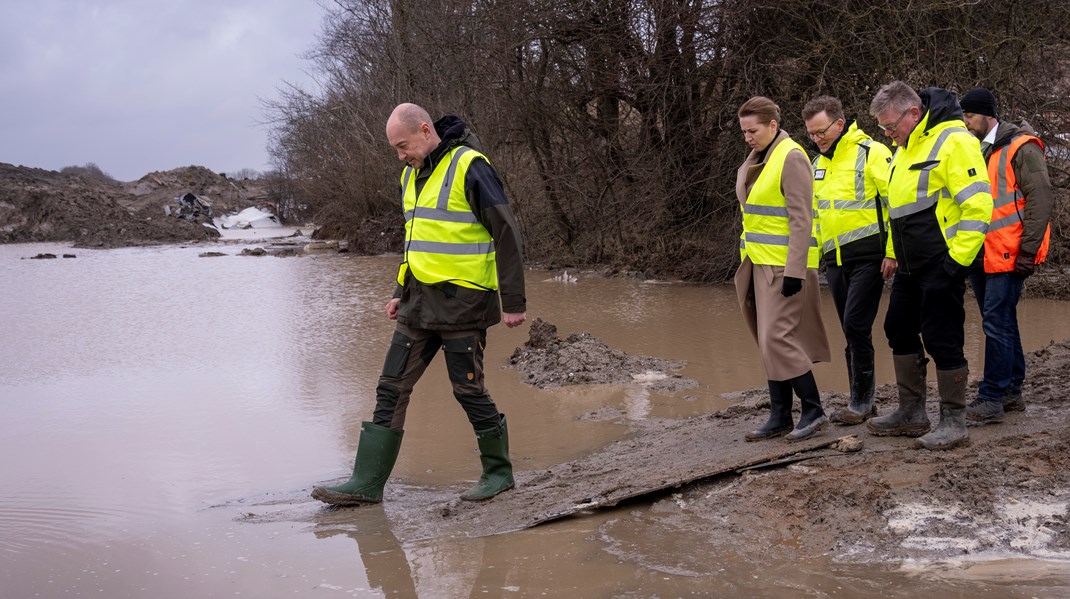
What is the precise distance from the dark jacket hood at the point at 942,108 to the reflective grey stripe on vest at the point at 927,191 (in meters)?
0.07

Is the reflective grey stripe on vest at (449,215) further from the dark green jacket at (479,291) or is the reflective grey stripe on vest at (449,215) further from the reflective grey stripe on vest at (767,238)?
the reflective grey stripe on vest at (767,238)

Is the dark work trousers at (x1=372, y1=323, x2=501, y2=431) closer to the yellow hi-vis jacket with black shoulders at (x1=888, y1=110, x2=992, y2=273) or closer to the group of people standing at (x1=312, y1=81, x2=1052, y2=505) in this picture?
the group of people standing at (x1=312, y1=81, x2=1052, y2=505)

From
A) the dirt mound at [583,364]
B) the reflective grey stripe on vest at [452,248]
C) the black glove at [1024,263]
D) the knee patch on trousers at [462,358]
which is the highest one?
the reflective grey stripe on vest at [452,248]

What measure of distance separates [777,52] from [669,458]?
9458 mm

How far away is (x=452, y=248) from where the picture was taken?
4871 millimetres

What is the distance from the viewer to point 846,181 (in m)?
5.42

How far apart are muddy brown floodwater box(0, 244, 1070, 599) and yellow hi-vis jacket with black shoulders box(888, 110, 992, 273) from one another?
0.96m

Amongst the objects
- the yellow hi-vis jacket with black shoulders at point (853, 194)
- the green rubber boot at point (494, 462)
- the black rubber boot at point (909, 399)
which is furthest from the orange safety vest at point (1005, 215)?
the green rubber boot at point (494, 462)

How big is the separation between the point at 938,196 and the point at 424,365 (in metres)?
2.68

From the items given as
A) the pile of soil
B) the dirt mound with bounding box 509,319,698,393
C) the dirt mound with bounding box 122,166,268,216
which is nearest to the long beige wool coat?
the dirt mound with bounding box 509,319,698,393

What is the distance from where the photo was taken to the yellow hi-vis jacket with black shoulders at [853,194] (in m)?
5.30

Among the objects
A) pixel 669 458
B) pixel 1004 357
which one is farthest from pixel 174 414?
pixel 1004 357

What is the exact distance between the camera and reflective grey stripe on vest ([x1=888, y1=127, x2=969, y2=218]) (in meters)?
4.62

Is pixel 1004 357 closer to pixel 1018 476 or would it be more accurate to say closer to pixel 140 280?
pixel 1018 476
